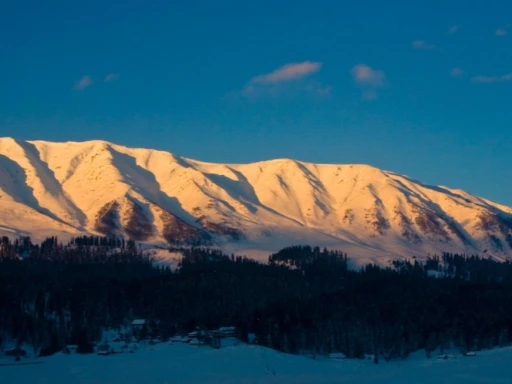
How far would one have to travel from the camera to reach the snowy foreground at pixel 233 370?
87.4 meters

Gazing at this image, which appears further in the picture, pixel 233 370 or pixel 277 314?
pixel 277 314

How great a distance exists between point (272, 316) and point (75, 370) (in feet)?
202

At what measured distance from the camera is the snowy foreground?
87.4 metres

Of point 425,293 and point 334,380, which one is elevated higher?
point 425,293

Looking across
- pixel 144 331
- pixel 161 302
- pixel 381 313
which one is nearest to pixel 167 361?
pixel 144 331

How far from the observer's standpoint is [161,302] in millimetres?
176125

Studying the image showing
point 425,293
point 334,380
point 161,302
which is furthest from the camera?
point 425,293

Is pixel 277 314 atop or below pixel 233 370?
atop

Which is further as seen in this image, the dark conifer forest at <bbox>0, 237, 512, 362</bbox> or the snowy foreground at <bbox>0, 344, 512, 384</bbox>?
the dark conifer forest at <bbox>0, 237, 512, 362</bbox>

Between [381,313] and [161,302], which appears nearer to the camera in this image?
[381,313]

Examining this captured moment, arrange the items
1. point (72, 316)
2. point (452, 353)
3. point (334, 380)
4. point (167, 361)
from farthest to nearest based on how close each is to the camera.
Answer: point (72, 316), point (452, 353), point (167, 361), point (334, 380)

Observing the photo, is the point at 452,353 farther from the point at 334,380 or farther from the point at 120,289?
the point at 120,289

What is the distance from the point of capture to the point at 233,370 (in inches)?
3780

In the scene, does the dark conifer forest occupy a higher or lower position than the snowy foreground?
higher
